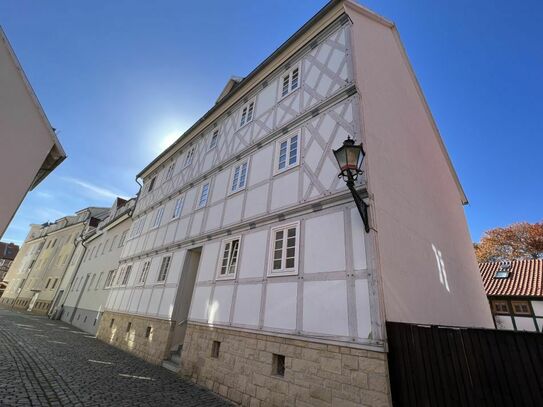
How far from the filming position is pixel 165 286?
10625mm

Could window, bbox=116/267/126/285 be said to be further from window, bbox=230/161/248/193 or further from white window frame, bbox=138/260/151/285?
window, bbox=230/161/248/193

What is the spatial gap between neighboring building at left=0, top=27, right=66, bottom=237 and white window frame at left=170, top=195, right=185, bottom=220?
214 inches

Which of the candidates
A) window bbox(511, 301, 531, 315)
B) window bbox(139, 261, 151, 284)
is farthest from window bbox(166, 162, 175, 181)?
window bbox(511, 301, 531, 315)

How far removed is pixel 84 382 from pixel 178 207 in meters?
7.54

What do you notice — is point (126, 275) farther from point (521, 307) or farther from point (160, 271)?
point (521, 307)

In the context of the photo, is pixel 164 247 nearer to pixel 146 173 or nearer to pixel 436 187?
pixel 146 173

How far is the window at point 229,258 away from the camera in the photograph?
7855 mm

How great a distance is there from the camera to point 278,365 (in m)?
5.75

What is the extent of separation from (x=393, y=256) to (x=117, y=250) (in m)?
18.3

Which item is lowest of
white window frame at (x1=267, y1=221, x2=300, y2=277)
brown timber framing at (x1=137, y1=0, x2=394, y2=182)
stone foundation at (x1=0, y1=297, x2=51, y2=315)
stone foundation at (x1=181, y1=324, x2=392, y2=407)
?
stone foundation at (x1=181, y1=324, x2=392, y2=407)

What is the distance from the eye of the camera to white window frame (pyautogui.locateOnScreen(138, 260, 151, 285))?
40.9 feet

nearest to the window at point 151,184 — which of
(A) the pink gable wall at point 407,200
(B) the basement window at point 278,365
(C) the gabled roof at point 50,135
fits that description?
(C) the gabled roof at point 50,135

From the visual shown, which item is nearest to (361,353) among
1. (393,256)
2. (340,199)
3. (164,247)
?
(393,256)

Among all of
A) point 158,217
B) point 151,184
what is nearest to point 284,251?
point 158,217
